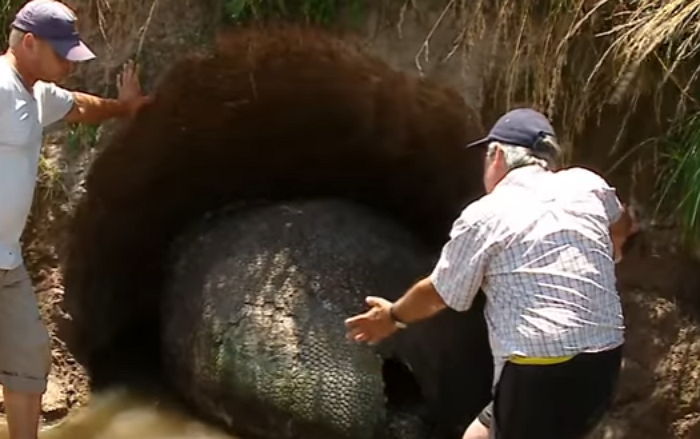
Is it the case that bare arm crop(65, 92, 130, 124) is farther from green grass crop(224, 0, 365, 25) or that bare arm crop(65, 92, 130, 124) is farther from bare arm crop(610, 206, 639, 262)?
bare arm crop(610, 206, 639, 262)

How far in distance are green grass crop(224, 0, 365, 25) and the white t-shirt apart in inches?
44.0

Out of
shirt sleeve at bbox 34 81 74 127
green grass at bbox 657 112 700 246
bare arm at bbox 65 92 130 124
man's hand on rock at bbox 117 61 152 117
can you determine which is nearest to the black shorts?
green grass at bbox 657 112 700 246

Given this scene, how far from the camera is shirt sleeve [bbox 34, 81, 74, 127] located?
3.83 m

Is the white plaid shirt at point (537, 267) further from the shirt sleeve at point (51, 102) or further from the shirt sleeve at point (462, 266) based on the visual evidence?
the shirt sleeve at point (51, 102)

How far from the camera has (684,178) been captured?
4.03 m

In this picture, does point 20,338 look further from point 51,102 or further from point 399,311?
point 399,311

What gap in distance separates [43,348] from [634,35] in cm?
217

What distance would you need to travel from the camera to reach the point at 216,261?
16.6 ft

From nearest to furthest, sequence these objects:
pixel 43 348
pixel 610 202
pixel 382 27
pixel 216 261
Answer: pixel 610 202
pixel 43 348
pixel 382 27
pixel 216 261

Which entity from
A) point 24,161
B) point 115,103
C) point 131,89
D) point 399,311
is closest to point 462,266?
point 399,311

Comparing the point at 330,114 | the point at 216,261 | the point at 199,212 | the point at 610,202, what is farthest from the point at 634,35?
the point at 199,212

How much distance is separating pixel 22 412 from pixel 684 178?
7.50 ft

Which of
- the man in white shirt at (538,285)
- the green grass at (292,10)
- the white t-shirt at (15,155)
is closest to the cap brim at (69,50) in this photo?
the white t-shirt at (15,155)

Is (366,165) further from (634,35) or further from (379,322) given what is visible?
(379,322)
